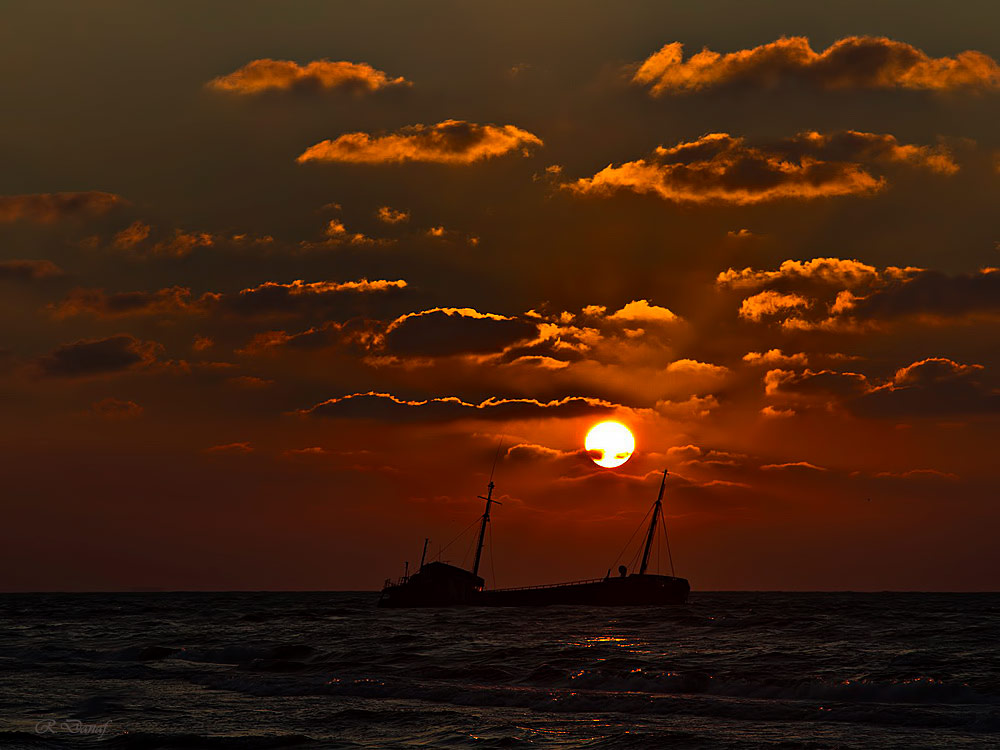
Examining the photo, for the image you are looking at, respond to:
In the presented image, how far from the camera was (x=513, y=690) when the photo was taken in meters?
39.6

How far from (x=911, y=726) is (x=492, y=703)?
48.9ft

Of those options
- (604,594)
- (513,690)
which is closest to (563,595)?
(604,594)

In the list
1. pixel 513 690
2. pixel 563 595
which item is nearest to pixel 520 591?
pixel 563 595

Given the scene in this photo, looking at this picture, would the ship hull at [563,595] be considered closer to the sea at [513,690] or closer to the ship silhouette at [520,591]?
the ship silhouette at [520,591]

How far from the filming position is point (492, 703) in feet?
123

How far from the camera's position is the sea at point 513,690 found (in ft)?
97.3

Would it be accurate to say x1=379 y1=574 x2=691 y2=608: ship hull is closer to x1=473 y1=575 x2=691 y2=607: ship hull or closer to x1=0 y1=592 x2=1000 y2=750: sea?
x1=473 y1=575 x2=691 y2=607: ship hull

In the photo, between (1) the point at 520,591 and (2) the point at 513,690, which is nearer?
(2) the point at 513,690

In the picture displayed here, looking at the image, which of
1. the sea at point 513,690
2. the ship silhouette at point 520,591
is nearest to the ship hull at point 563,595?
the ship silhouette at point 520,591

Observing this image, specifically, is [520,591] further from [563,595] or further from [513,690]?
[513,690]

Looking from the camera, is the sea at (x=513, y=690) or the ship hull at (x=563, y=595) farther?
the ship hull at (x=563, y=595)

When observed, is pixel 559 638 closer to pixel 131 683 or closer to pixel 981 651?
pixel 981 651

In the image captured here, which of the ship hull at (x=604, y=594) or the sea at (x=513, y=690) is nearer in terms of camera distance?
the sea at (x=513, y=690)

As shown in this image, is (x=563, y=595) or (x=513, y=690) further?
(x=563, y=595)
